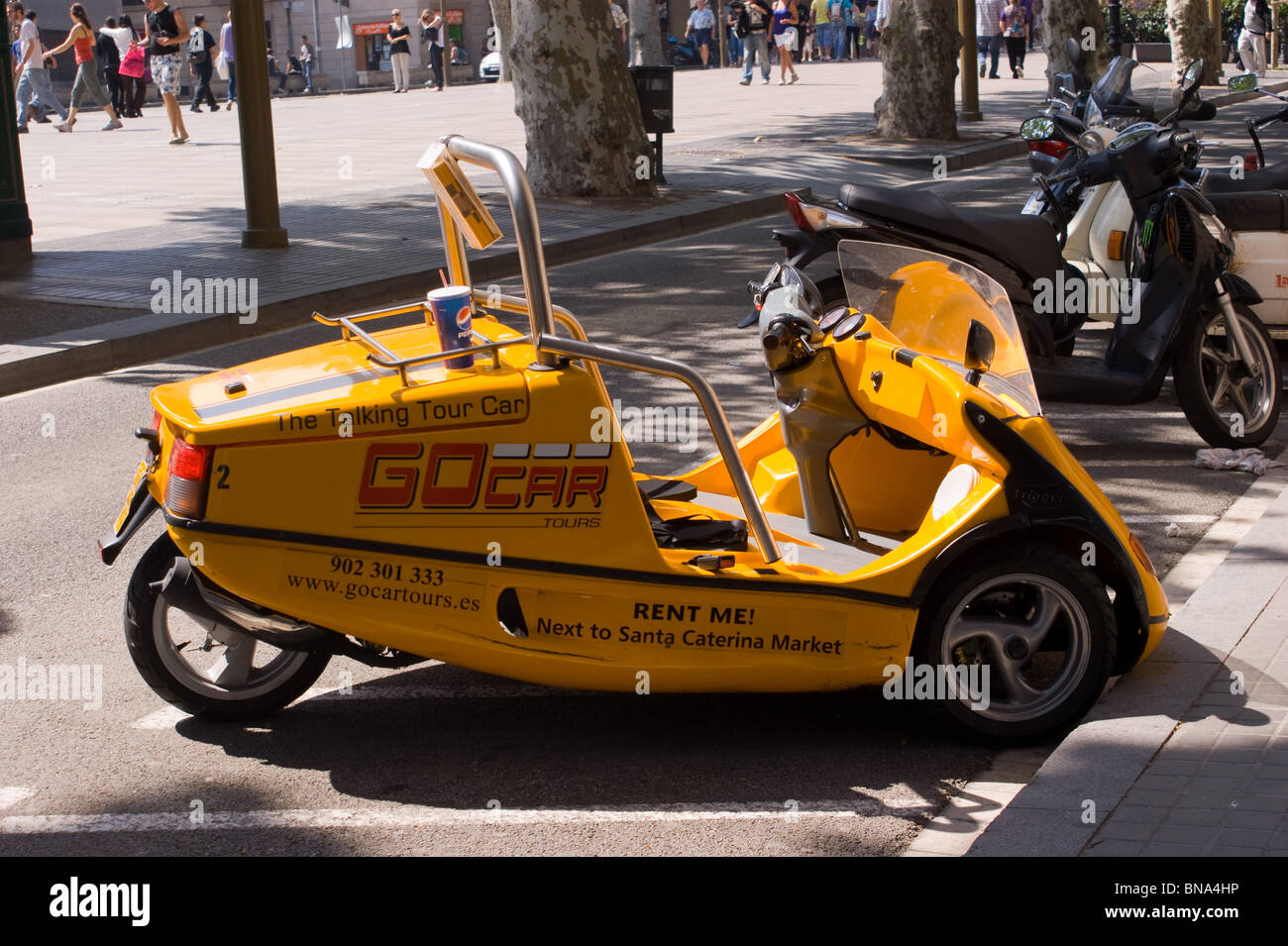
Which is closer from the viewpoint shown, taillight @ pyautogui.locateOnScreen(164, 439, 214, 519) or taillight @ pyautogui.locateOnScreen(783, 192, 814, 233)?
taillight @ pyautogui.locateOnScreen(164, 439, 214, 519)

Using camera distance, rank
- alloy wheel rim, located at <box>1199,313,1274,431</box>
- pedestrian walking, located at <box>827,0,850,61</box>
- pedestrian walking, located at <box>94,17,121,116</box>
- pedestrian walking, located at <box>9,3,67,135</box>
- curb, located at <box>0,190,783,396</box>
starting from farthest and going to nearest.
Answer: pedestrian walking, located at <box>827,0,850,61</box> → pedestrian walking, located at <box>94,17,121,116</box> → pedestrian walking, located at <box>9,3,67,135</box> → curb, located at <box>0,190,783,396</box> → alloy wheel rim, located at <box>1199,313,1274,431</box>

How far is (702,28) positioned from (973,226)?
4231cm

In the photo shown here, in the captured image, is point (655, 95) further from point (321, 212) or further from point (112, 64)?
point (112, 64)

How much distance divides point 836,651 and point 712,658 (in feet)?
1.09

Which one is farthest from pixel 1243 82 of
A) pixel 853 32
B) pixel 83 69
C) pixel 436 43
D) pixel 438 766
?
pixel 853 32

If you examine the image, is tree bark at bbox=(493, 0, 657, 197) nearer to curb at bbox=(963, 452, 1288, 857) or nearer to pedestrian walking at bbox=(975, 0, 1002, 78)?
curb at bbox=(963, 452, 1288, 857)

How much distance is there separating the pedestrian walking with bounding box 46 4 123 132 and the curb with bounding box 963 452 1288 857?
24376 mm

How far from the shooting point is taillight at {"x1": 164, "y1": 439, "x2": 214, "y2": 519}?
383cm

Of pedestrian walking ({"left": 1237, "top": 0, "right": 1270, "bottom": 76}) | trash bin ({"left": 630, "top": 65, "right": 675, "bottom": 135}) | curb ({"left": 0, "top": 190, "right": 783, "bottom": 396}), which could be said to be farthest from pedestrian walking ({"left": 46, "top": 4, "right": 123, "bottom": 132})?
pedestrian walking ({"left": 1237, "top": 0, "right": 1270, "bottom": 76})

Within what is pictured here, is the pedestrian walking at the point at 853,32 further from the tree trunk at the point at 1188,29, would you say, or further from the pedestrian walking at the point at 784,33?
the tree trunk at the point at 1188,29

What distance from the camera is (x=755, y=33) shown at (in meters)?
35.1

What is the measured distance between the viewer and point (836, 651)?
163 inches

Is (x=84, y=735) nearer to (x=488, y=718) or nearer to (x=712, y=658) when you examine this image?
(x=488, y=718)
